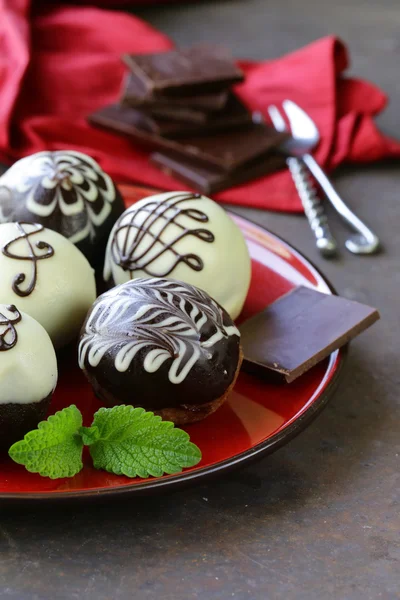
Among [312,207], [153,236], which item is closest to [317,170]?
[312,207]

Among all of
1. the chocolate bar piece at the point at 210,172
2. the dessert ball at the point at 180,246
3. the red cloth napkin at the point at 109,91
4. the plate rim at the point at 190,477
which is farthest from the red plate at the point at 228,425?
the red cloth napkin at the point at 109,91

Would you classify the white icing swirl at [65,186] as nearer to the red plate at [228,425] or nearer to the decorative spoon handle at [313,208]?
the red plate at [228,425]

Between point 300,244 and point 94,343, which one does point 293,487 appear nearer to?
point 94,343

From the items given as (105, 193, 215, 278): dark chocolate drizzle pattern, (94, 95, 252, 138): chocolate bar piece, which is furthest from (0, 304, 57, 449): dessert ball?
(94, 95, 252, 138): chocolate bar piece

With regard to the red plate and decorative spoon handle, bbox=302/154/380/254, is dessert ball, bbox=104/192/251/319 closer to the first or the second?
the red plate

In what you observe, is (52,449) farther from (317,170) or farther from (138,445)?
(317,170)

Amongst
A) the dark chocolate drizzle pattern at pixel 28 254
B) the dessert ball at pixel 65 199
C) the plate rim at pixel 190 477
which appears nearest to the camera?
the plate rim at pixel 190 477

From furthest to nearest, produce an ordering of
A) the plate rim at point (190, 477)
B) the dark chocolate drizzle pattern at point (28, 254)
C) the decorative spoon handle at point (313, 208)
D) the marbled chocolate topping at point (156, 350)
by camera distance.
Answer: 1. the decorative spoon handle at point (313, 208)
2. the dark chocolate drizzle pattern at point (28, 254)
3. the marbled chocolate topping at point (156, 350)
4. the plate rim at point (190, 477)
